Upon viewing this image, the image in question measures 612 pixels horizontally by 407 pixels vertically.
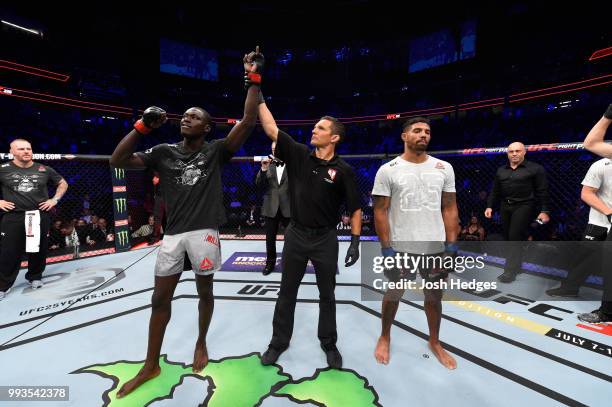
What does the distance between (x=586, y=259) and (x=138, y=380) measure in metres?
4.41

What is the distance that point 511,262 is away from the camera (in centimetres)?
360

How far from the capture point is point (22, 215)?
3201 mm

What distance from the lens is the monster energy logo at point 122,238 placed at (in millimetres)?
4836

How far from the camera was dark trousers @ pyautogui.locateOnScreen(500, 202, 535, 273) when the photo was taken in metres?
3.50

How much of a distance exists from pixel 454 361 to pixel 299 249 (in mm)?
1383

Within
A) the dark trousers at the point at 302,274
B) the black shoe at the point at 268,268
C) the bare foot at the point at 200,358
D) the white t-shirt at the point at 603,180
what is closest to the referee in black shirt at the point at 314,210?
the dark trousers at the point at 302,274

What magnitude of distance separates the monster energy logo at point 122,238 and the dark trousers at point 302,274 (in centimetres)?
427

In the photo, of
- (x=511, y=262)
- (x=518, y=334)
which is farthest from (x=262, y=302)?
(x=511, y=262)

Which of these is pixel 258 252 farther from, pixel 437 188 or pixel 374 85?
pixel 374 85

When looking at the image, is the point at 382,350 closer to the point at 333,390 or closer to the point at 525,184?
the point at 333,390

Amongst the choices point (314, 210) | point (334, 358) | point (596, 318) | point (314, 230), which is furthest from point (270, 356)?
point (596, 318)

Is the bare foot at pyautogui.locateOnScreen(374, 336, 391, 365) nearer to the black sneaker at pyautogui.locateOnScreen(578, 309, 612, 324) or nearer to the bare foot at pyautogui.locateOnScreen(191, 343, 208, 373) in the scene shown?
the bare foot at pyautogui.locateOnScreen(191, 343, 208, 373)

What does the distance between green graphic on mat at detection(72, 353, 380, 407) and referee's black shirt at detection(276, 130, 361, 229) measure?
1028 mm

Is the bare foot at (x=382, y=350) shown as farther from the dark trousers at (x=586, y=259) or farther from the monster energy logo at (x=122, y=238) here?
the monster energy logo at (x=122, y=238)
